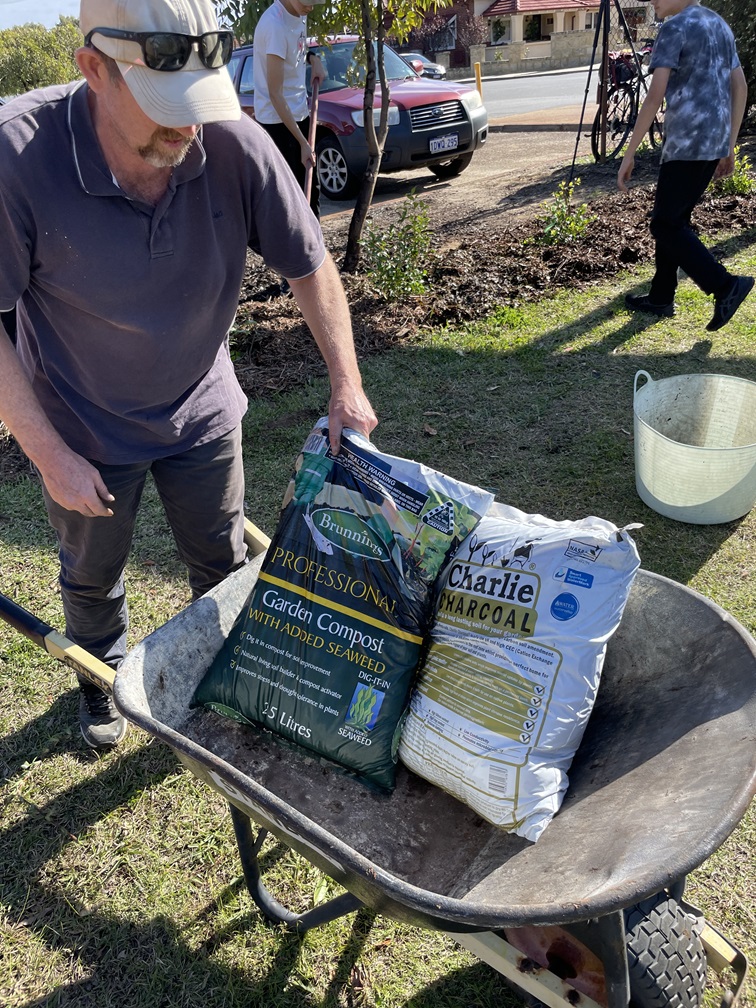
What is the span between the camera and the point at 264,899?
6.43 ft

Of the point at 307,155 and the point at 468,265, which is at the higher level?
the point at 307,155

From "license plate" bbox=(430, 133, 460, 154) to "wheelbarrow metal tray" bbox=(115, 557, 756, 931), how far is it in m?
8.33

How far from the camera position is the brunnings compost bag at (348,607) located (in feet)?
5.50

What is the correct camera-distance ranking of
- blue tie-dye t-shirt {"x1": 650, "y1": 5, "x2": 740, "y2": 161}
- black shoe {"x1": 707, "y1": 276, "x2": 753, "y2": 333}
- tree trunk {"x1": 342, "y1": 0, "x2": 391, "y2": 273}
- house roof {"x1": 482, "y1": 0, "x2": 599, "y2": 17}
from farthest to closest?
house roof {"x1": 482, "y1": 0, "x2": 599, "y2": 17} → tree trunk {"x1": 342, "y1": 0, "x2": 391, "y2": 273} → black shoe {"x1": 707, "y1": 276, "x2": 753, "y2": 333} → blue tie-dye t-shirt {"x1": 650, "y1": 5, "x2": 740, "y2": 161}

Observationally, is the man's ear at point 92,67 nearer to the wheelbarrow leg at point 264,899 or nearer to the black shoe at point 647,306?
the wheelbarrow leg at point 264,899

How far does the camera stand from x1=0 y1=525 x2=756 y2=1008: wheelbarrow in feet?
3.92

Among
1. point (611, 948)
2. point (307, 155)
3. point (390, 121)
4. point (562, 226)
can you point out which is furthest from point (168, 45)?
point (390, 121)

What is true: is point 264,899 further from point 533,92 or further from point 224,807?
point 533,92

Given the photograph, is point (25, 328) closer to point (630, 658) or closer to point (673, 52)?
point (630, 658)

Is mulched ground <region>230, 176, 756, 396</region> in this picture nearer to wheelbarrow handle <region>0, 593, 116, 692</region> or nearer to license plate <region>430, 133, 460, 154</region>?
license plate <region>430, 133, 460, 154</region>

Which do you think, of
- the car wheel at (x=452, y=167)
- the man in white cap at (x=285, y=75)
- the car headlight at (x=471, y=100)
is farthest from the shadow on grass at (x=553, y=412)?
the car wheel at (x=452, y=167)

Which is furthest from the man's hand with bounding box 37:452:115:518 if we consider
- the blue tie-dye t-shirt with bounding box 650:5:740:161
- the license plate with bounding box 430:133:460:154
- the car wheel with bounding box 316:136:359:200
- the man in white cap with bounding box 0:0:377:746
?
the license plate with bounding box 430:133:460:154

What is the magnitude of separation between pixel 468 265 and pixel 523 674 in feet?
17.1

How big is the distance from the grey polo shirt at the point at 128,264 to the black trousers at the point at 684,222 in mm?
3506
